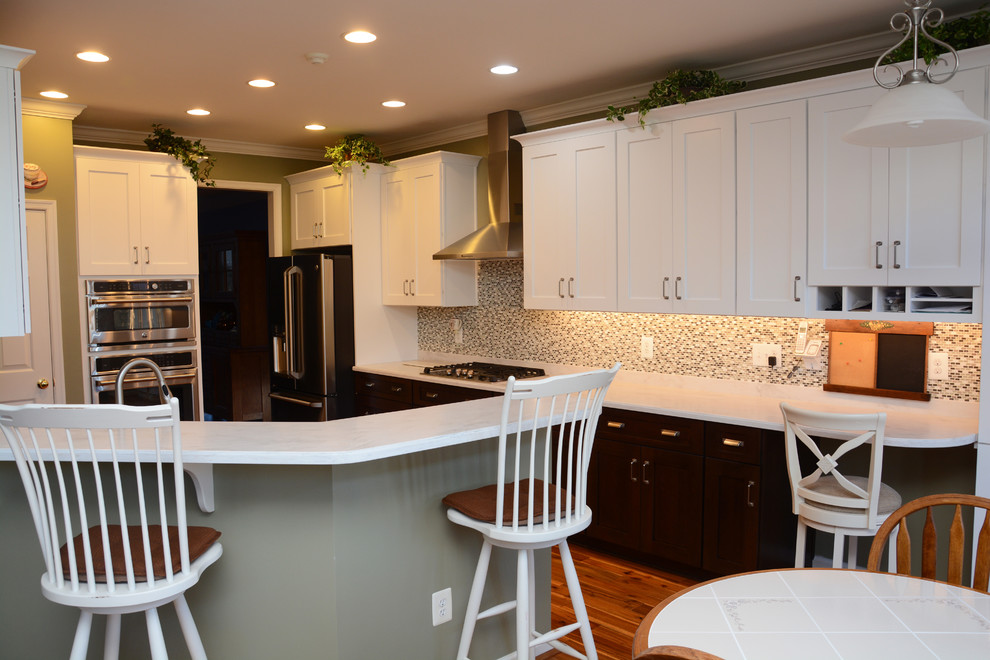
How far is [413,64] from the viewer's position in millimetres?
3814

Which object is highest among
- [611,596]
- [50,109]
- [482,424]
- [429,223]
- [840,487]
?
[50,109]

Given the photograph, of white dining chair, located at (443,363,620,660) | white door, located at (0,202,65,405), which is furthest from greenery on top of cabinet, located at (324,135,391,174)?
white dining chair, located at (443,363,620,660)

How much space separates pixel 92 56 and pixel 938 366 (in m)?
4.15

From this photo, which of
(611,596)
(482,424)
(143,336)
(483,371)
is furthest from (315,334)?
(482,424)

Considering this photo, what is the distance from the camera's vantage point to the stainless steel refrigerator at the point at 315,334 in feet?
18.0

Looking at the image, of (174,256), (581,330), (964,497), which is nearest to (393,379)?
(581,330)

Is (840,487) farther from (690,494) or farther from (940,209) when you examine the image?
(940,209)

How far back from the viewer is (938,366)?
10.8ft

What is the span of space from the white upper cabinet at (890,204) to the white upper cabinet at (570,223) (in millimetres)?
1152

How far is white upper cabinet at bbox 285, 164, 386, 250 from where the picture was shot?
5.55 meters

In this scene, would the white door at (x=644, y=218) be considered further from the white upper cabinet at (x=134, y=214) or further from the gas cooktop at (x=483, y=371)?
the white upper cabinet at (x=134, y=214)

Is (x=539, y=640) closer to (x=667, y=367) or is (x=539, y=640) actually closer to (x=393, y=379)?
(x=667, y=367)

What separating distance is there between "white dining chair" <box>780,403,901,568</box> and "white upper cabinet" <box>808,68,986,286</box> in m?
0.72

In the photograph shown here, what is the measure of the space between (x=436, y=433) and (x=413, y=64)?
224 cm
